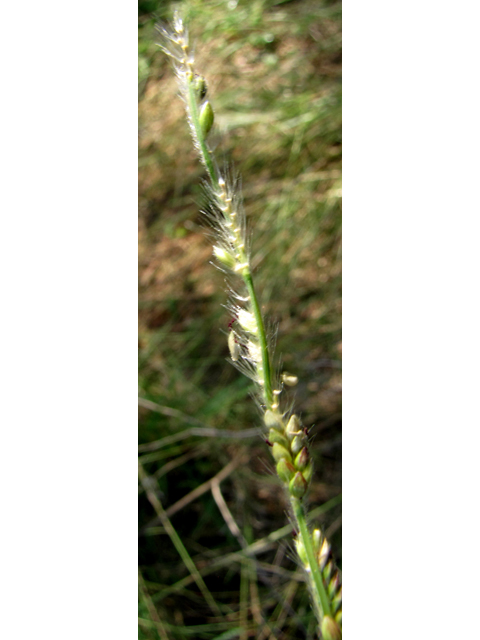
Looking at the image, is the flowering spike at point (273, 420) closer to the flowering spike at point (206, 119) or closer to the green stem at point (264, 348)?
the green stem at point (264, 348)

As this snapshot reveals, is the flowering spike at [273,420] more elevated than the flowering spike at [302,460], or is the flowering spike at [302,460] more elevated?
the flowering spike at [273,420]

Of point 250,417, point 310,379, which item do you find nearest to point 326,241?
point 310,379

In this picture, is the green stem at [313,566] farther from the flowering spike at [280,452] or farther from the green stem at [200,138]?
the green stem at [200,138]

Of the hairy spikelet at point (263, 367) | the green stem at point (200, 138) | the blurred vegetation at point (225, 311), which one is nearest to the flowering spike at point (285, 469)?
the hairy spikelet at point (263, 367)

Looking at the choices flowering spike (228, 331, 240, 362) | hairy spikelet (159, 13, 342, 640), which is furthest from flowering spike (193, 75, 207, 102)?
flowering spike (228, 331, 240, 362)

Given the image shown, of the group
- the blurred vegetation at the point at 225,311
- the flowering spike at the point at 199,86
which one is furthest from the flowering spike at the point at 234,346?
the blurred vegetation at the point at 225,311

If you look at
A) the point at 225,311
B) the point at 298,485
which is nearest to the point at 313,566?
the point at 298,485

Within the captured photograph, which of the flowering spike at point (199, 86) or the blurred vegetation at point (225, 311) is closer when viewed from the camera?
the flowering spike at point (199, 86)

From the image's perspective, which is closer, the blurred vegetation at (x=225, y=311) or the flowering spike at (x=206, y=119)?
the flowering spike at (x=206, y=119)
